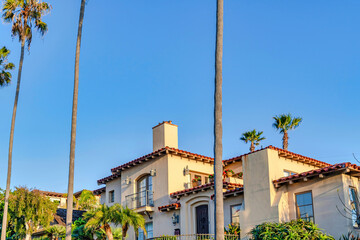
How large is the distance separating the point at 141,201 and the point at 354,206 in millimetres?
14914

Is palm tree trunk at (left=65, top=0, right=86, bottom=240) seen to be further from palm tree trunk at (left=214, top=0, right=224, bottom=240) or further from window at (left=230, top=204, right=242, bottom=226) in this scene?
window at (left=230, top=204, right=242, bottom=226)

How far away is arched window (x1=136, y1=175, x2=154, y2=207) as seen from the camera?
30.0m

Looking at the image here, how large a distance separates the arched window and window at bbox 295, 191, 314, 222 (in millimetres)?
11312

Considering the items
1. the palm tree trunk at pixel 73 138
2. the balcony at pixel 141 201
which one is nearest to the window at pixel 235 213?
the balcony at pixel 141 201

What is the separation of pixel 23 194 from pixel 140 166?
34.0ft

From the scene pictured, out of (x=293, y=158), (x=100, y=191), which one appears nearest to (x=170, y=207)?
(x=293, y=158)

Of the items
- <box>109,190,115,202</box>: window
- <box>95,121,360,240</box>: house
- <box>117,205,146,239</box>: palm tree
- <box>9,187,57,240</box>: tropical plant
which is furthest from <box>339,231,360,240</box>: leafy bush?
<box>9,187,57,240</box>: tropical plant

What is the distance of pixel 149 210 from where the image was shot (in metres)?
29.2

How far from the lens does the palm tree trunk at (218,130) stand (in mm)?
13820

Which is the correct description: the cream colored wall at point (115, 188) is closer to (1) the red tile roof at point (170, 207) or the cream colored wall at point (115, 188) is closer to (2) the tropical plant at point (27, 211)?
(2) the tropical plant at point (27, 211)

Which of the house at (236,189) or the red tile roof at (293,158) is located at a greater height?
the red tile roof at (293,158)

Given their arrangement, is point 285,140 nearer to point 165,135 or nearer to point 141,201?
point 165,135

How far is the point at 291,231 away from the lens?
705 inches

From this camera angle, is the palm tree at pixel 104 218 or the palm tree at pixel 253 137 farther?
the palm tree at pixel 253 137
